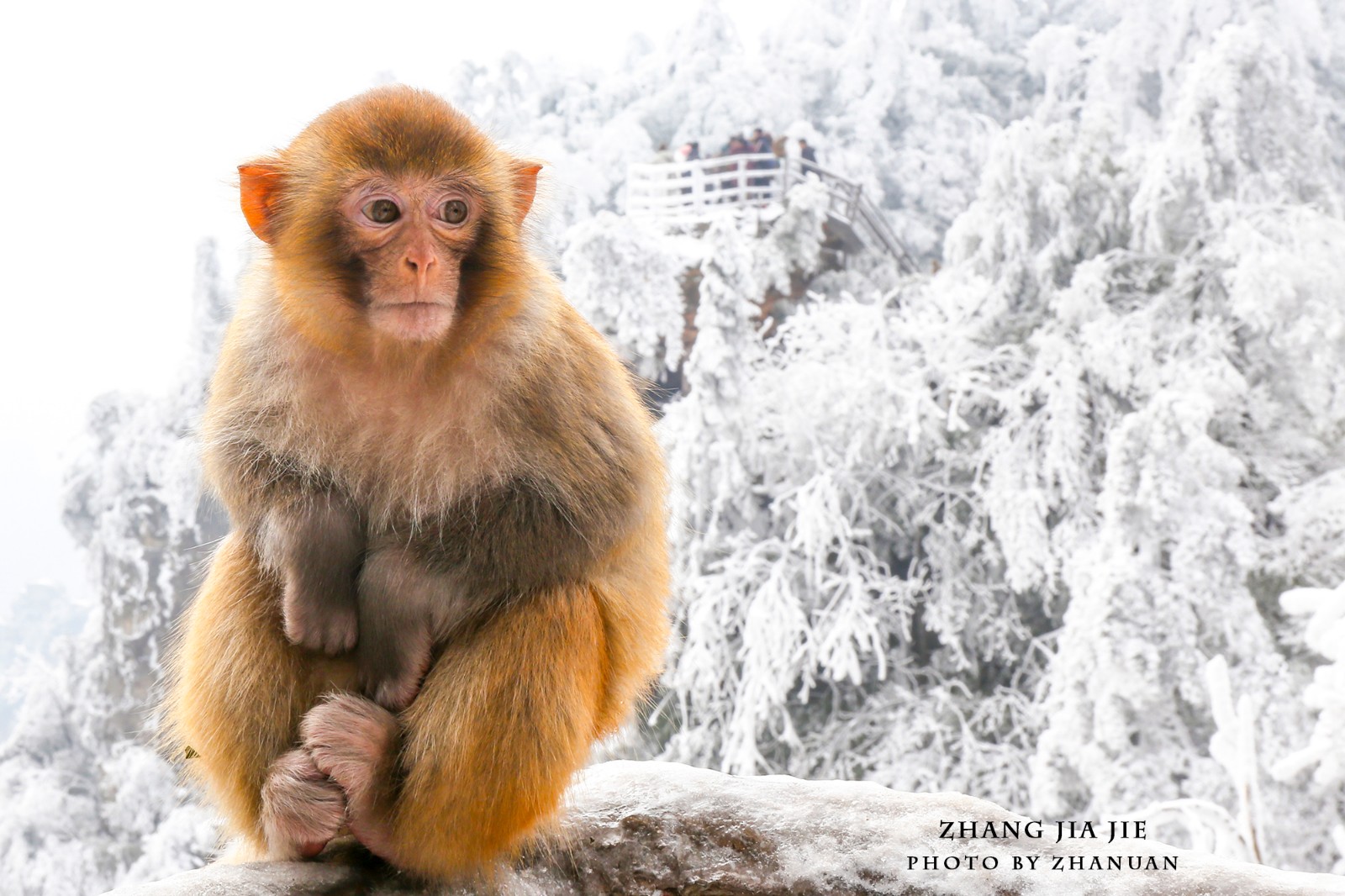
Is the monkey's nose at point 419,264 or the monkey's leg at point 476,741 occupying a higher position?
the monkey's nose at point 419,264

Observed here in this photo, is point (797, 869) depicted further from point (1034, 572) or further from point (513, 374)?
point (1034, 572)

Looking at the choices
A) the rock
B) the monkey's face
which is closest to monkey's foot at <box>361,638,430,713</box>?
the rock

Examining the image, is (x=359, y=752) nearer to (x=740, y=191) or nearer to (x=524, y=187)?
(x=524, y=187)

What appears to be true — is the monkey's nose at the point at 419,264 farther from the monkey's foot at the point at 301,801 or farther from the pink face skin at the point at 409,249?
the monkey's foot at the point at 301,801

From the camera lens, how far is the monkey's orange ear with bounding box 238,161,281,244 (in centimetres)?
162

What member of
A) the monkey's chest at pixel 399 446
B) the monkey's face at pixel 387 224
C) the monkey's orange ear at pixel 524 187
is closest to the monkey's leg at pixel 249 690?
the monkey's chest at pixel 399 446

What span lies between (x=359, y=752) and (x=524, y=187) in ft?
2.63

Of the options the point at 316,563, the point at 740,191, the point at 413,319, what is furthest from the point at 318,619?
the point at 740,191

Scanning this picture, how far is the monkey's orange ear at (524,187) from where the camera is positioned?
170cm

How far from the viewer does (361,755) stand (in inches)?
62.3

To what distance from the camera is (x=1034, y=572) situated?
7449 millimetres

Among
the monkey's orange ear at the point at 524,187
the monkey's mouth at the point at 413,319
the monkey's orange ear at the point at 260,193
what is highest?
the monkey's orange ear at the point at 524,187

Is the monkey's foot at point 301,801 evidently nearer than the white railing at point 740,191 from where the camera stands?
Yes

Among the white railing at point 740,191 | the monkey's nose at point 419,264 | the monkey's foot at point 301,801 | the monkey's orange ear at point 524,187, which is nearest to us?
the monkey's nose at point 419,264
